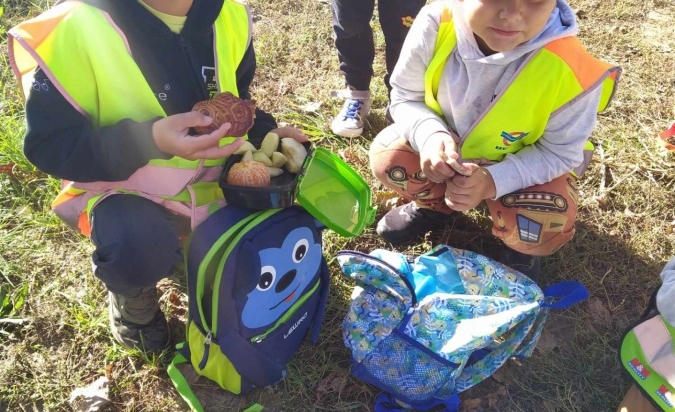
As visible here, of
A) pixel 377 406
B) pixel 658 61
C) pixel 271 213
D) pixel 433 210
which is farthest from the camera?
pixel 658 61

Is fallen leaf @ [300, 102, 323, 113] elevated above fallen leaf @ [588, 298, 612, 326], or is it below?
above

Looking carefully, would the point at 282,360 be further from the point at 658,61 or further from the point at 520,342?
the point at 658,61

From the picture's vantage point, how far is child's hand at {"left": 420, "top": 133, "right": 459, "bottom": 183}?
1.81 meters

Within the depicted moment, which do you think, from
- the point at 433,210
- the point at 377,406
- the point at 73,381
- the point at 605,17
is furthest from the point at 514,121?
the point at 605,17

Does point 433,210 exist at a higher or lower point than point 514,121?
lower

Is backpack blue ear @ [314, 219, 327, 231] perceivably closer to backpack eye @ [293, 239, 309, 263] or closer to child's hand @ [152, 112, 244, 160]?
backpack eye @ [293, 239, 309, 263]

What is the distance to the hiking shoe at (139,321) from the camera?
1.82 meters

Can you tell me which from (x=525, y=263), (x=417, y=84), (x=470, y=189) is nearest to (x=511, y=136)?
(x=470, y=189)

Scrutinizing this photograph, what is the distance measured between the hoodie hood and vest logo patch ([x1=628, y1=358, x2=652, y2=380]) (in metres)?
1.03

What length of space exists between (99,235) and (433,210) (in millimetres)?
1314

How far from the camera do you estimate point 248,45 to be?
1.88m

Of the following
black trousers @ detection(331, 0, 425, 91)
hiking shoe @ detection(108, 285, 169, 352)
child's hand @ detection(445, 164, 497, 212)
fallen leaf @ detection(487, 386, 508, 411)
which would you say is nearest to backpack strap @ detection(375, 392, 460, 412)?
fallen leaf @ detection(487, 386, 508, 411)

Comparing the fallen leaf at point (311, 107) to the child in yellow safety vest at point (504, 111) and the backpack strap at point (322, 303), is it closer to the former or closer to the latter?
the child in yellow safety vest at point (504, 111)

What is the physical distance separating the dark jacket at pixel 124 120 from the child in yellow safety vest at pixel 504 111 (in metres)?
0.77
